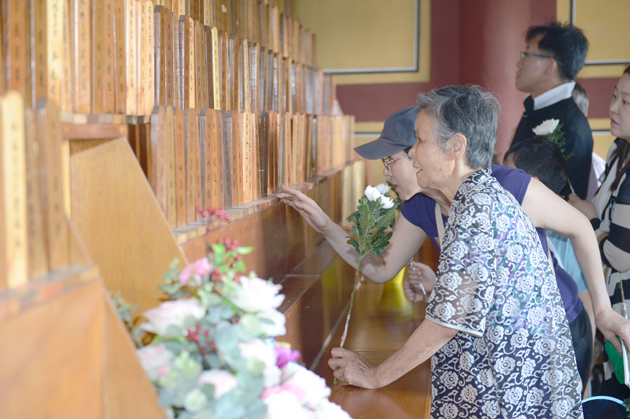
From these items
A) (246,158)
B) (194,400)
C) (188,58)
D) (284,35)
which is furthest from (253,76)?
(194,400)

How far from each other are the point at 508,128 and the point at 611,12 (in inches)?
48.2

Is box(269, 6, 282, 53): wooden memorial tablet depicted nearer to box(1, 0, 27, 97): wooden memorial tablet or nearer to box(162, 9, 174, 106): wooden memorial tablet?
box(162, 9, 174, 106): wooden memorial tablet

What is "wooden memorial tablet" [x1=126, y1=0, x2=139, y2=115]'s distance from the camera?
0.96 m

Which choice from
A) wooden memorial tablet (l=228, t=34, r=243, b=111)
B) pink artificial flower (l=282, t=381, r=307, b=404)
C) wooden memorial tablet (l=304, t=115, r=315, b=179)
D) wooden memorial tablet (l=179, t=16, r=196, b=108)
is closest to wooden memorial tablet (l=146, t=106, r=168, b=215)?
wooden memorial tablet (l=179, t=16, r=196, b=108)

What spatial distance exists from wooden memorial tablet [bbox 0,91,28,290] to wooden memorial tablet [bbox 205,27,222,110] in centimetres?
75

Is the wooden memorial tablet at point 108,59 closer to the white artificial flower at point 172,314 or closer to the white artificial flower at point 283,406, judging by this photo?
the white artificial flower at point 172,314

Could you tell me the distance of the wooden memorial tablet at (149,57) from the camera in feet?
3.34

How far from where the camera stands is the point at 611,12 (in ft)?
13.9

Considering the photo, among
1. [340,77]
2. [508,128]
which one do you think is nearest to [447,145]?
[508,128]

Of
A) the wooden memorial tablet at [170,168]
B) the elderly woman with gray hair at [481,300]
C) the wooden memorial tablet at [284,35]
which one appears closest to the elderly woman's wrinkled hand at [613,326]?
the elderly woman with gray hair at [481,300]

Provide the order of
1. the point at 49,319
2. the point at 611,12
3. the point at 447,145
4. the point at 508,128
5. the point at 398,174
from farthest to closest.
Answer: the point at 611,12 → the point at 508,128 → the point at 398,174 → the point at 447,145 → the point at 49,319

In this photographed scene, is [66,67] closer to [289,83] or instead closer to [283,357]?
[283,357]

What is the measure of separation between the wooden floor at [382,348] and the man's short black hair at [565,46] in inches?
55.1

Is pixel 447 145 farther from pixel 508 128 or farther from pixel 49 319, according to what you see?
pixel 508 128
